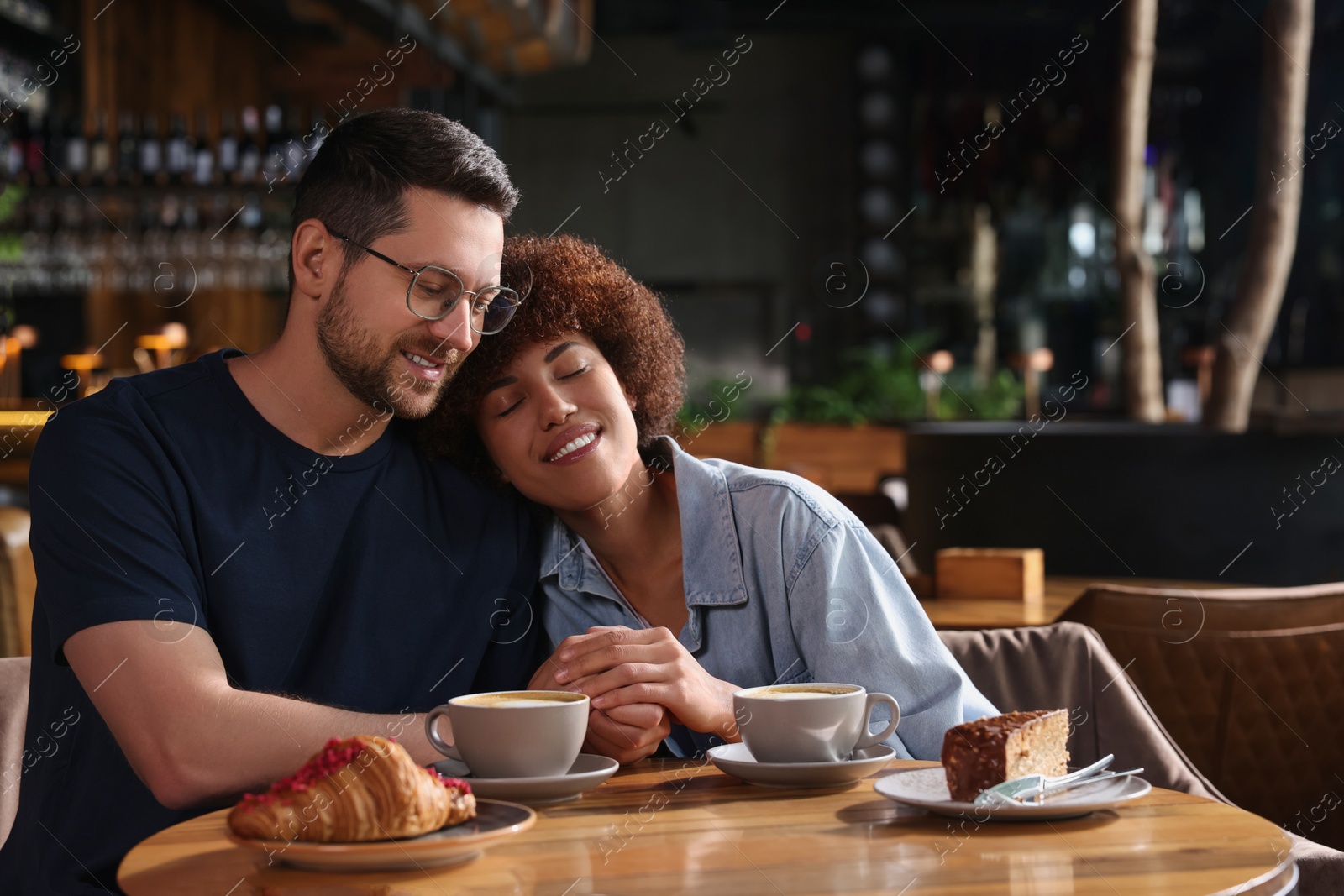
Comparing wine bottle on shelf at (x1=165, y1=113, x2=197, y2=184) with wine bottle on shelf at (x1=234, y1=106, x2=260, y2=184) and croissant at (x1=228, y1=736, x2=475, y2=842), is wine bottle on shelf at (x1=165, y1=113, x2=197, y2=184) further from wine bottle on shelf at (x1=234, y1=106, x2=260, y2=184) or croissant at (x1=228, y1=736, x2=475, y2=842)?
croissant at (x1=228, y1=736, x2=475, y2=842)

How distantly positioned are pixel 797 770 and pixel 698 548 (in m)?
0.52

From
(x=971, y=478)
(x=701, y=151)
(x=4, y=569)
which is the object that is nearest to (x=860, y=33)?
(x=701, y=151)

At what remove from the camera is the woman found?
1.38 metres

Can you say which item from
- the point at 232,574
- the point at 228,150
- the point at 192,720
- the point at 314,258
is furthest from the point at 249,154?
the point at 192,720

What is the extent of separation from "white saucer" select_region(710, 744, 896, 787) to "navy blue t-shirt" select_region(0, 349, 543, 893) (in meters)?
0.45

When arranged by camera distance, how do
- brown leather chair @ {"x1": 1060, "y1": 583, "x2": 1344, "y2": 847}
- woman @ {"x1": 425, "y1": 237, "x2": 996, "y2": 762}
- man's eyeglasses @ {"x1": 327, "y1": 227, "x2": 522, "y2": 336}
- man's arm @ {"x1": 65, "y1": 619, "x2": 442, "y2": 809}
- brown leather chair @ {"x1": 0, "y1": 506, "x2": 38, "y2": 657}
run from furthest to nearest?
1. brown leather chair @ {"x1": 0, "y1": 506, "x2": 38, "y2": 657}
2. brown leather chair @ {"x1": 1060, "y1": 583, "x2": 1344, "y2": 847}
3. man's eyeglasses @ {"x1": 327, "y1": 227, "x2": 522, "y2": 336}
4. woman @ {"x1": 425, "y1": 237, "x2": 996, "y2": 762}
5. man's arm @ {"x1": 65, "y1": 619, "x2": 442, "y2": 809}

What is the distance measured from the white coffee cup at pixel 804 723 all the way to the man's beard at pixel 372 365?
2.03 ft

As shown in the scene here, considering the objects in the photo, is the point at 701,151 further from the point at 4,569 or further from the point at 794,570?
the point at 794,570

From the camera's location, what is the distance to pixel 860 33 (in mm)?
10891

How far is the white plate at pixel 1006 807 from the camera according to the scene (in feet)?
3.37

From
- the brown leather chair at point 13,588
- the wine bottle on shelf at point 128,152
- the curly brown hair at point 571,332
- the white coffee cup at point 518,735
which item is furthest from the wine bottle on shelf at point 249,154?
the white coffee cup at point 518,735

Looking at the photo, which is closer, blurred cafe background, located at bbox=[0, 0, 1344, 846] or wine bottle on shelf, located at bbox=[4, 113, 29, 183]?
blurred cafe background, located at bbox=[0, 0, 1344, 846]

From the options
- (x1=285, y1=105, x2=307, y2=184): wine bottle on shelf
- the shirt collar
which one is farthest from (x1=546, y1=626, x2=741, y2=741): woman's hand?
(x1=285, y1=105, x2=307, y2=184): wine bottle on shelf

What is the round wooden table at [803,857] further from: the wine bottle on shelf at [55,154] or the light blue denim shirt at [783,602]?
the wine bottle on shelf at [55,154]
